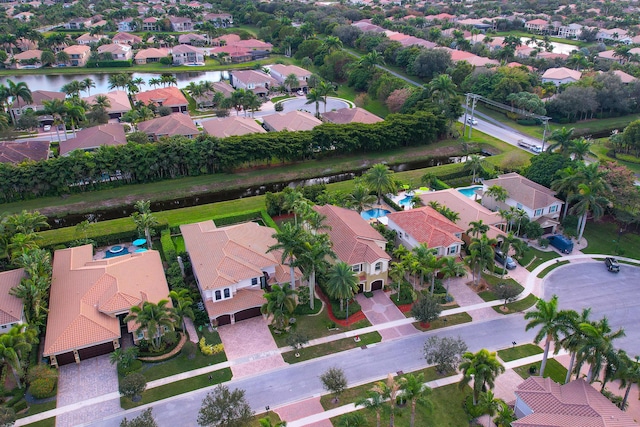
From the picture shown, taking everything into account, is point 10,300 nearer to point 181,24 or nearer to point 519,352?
point 519,352

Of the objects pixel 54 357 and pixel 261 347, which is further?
pixel 261 347

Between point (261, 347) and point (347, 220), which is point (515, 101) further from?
point (261, 347)

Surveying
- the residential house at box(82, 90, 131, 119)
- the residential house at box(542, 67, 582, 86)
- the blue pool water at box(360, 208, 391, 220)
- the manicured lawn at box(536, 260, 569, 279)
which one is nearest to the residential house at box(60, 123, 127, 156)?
the residential house at box(82, 90, 131, 119)

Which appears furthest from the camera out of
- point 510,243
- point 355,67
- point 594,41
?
point 594,41

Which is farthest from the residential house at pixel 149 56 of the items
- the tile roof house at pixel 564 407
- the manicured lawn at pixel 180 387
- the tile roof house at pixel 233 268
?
the tile roof house at pixel 564 407

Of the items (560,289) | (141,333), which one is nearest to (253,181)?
(141,333)

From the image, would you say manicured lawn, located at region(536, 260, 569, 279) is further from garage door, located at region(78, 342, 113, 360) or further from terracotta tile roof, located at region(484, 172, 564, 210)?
garage door, located at region(78, 342, 113, 360)

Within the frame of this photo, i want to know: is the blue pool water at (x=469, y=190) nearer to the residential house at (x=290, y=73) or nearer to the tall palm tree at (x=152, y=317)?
the tall palm tree at (x=152, y=317)
